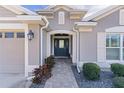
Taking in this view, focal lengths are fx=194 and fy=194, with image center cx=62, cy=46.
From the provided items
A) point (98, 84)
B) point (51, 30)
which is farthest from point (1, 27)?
point (98, 84)

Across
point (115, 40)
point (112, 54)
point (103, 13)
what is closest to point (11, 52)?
point (103, 13)

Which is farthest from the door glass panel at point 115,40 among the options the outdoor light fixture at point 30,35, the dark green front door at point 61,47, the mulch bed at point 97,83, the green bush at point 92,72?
the dark green front door at point 61,47

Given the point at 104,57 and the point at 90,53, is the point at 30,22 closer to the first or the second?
the point at 90,53

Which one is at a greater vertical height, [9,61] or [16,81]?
[9,61]

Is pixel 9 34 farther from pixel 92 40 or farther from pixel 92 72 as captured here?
pixel 92 72

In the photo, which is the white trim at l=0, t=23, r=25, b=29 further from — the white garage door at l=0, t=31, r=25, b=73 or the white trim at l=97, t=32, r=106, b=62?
the white trim at l=97, t=32, r=106, b=62

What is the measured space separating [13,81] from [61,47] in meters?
13.2

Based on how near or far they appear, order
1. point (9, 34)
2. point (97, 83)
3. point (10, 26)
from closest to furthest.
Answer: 1. point (97, 83)
2. point (10, 26)
3. point (9, 34)

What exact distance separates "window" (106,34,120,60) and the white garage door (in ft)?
18.4

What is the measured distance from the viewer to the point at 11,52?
463 inches

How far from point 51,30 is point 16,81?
21.4ft

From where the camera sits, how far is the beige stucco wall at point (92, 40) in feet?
42.1

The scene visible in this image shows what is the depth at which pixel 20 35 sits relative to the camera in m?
11.6

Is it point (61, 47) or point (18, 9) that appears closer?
point (18, 9)
